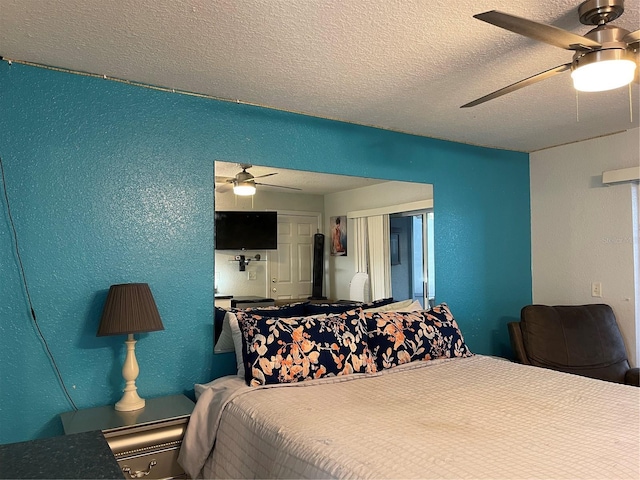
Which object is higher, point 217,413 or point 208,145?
point 208,145

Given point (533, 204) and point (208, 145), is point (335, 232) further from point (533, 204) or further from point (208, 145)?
point (533, 204)

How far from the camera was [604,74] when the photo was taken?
1692 millimetres

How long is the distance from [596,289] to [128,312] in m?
3.35

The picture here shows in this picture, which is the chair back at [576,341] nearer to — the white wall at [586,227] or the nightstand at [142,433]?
the white wall at [586,227]

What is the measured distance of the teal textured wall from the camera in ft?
7.14

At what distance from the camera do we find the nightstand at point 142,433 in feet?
6.72

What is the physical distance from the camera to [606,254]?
11.8ft

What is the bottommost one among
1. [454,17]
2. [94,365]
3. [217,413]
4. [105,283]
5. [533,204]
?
[217,413]

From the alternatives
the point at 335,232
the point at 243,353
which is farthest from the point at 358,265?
the point at 243,353

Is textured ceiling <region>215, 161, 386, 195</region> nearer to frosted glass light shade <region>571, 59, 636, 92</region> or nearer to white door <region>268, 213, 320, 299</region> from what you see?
white door <region>268, 213, 320, 299</region>

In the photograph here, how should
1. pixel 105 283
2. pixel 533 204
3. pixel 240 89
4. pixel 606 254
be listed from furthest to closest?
1. pixel 533 204
2. pixel 606 254
3. pixel 240 89
4. pixel 105 283

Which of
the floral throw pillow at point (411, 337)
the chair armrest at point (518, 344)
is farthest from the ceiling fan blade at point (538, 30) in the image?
the chair armrest at point (518, 344)

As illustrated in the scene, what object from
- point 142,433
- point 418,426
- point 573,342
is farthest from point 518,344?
point 142,433

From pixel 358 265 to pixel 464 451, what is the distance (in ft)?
5.87
